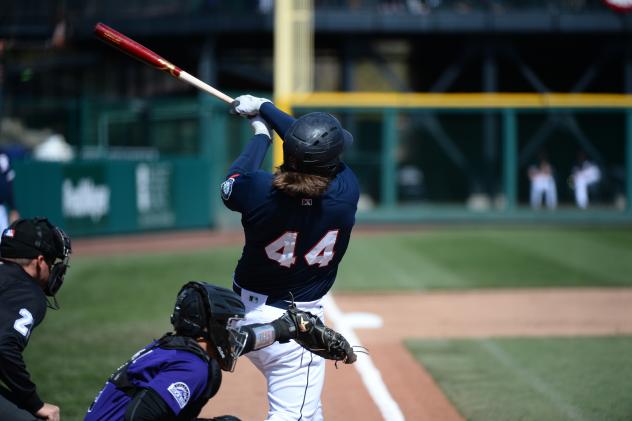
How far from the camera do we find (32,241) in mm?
3814

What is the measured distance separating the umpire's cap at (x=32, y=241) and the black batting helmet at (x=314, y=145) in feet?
3.58

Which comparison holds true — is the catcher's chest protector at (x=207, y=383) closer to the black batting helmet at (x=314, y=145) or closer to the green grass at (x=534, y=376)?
the black batting helmet at (x=314, y=145)

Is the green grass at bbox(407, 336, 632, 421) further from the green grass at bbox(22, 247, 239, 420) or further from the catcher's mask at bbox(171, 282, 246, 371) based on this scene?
the catcher's mask at bbox(171, 282, 246, 371)

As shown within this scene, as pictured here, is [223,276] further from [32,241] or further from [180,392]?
[180,392]

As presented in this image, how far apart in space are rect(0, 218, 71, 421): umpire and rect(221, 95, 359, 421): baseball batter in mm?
831

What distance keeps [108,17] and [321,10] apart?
5860 millimetres

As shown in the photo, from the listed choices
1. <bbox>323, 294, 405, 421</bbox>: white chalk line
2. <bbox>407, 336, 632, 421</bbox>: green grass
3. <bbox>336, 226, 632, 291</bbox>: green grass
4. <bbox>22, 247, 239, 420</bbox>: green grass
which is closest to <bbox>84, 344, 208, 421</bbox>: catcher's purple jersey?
<bbox>22, 247, 239, 420</bbox>: green grass

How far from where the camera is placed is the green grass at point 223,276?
740 cm

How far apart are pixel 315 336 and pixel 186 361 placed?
615 mm

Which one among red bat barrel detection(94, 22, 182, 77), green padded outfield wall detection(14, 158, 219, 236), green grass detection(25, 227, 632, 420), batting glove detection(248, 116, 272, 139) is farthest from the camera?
green padded outfield wall detection(14, 158, 219, 236)

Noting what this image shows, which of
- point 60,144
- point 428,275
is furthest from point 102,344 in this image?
point 60,144

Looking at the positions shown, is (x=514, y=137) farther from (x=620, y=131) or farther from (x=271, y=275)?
(x=271, y=275)

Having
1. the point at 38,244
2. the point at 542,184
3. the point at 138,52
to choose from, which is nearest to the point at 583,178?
the point at 542,184

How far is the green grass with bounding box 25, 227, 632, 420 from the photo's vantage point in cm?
740
